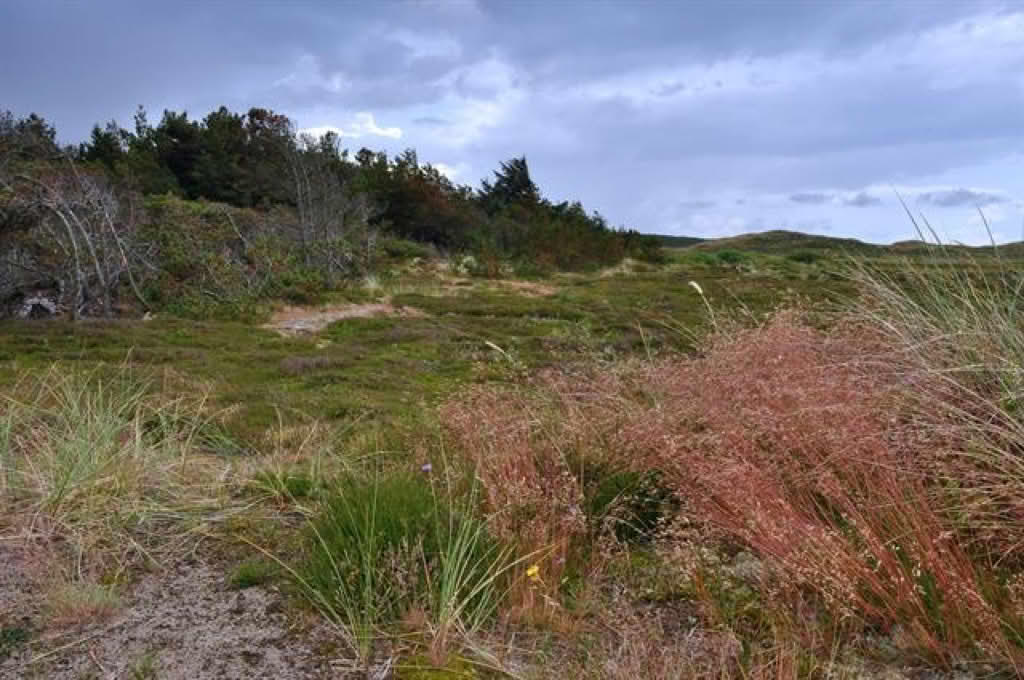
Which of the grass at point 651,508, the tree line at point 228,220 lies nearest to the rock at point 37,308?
the tree line at point 228,220

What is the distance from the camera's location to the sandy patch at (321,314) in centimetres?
1387

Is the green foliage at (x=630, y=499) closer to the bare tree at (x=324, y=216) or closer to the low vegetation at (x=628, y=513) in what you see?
the low vegetation at (x=628, y=513)

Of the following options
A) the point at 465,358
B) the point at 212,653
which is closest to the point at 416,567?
the point at 212,653

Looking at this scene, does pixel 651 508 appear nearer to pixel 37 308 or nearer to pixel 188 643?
pixel 188 643

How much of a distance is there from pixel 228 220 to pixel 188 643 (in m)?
18.8

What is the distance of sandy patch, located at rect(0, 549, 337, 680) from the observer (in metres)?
2.49

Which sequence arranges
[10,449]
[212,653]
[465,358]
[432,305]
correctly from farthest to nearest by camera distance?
[432,305], [465,358], [10,449], [212,653]

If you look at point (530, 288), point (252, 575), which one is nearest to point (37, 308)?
point (530, 288)

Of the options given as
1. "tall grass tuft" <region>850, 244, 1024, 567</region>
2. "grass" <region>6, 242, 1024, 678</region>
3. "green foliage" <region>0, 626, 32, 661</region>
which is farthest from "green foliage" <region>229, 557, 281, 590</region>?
"tall grass tuft" <region>850, 244, 1024, 567</region>

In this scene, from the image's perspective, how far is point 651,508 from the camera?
11.4 ft

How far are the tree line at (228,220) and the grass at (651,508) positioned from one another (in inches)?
400

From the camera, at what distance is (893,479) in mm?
2615

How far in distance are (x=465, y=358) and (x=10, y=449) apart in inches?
249

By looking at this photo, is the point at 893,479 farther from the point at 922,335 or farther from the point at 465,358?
the point at 465,358
